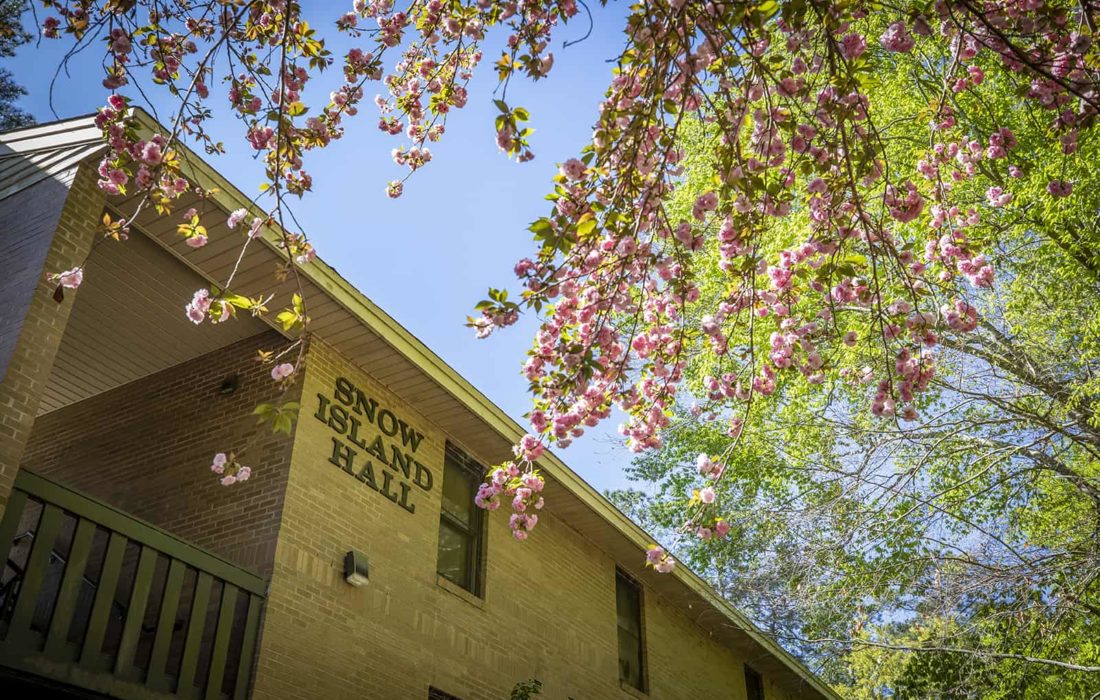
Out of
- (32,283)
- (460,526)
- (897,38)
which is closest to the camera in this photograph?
(897,38)

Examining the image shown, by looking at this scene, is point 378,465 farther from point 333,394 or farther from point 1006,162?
point 1006,162

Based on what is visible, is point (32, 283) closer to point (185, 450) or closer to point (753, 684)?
point (185, 450)

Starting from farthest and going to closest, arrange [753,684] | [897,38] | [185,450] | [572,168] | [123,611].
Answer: [753,684], [185,450], [123,611], [897,38], [572,168]

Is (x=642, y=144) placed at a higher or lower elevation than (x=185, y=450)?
lower

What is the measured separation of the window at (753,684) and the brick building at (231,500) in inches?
223

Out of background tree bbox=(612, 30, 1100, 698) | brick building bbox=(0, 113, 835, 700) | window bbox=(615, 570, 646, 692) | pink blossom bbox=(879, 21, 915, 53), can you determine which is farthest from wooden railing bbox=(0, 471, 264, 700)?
window bbox=(615, 570, 646, 692)

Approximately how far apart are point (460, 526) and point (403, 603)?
1625 mm

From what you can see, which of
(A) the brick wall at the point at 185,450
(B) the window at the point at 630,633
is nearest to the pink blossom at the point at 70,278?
(A) the brick wall at the point at 185,450

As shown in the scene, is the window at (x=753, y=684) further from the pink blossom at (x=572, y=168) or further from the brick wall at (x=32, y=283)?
the pink blossom at (x=572, y=168)

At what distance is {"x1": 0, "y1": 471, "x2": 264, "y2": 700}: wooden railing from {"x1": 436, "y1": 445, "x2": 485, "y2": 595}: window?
288 cm

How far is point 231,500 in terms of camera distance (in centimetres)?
851

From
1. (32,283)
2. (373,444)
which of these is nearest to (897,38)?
(32,283)

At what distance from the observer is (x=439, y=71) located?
5711 millimetres

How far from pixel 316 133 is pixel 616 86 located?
6.09ft
